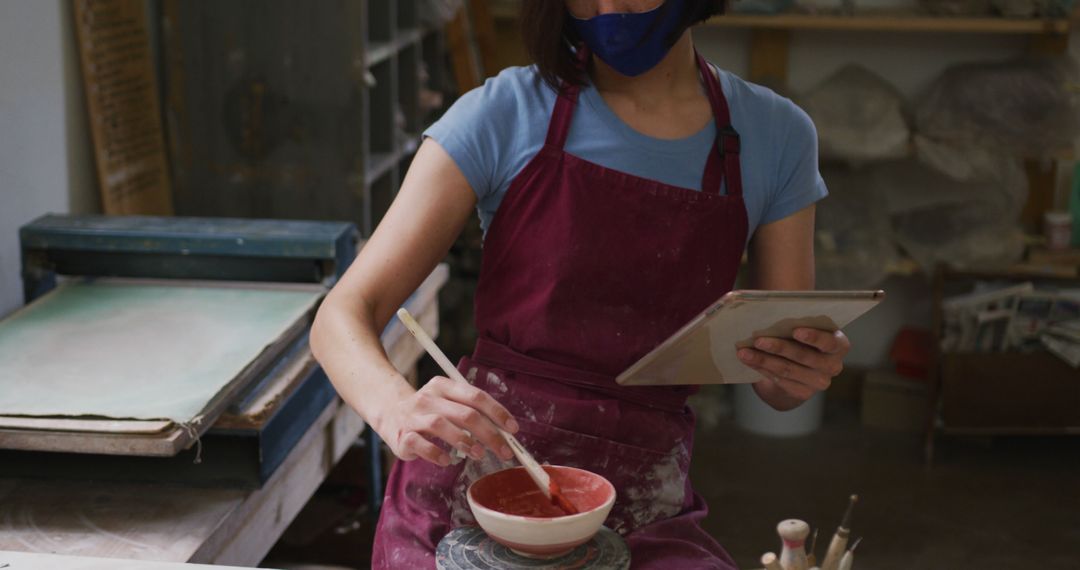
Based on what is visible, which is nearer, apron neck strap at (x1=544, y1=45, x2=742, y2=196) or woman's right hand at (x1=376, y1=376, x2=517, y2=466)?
woman's right hand at (x1=376, y1=376, x2=517, y2=466)

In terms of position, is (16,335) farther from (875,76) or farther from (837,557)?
(875,76)

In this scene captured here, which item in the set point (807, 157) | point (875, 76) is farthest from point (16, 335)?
point (875, 76)

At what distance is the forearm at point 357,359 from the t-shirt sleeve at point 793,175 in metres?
0.61

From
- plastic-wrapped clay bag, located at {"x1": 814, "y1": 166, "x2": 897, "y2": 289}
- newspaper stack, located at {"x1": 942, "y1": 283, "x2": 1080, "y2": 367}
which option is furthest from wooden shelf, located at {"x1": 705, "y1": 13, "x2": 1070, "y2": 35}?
newspaper stack, located at {"x1": 942, "y1": 283, "x2": 1080, "y2": 367}

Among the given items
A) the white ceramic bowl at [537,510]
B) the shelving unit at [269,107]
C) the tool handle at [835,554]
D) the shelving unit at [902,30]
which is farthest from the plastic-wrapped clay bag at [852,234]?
the white ceramic bowl at [537,510]

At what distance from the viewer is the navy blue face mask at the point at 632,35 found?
1699 mm

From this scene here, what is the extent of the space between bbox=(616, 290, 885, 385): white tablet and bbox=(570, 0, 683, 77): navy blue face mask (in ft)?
1.36

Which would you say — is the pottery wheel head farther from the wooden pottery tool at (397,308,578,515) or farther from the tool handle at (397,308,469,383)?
the tool handle at (397,308,469,383)

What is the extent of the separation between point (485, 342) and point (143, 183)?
1615 mm

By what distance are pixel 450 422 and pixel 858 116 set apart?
10.5ft

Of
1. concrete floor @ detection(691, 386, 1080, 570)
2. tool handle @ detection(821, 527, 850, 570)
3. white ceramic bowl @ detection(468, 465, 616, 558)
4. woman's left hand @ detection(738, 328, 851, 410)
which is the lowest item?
concrete floor @ detection(691, 386, 1080, 570)

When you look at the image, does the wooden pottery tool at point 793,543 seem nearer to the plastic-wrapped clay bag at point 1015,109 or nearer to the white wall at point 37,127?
the white wall at point 37,127

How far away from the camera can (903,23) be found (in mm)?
4160

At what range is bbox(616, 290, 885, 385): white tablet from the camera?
142cm
